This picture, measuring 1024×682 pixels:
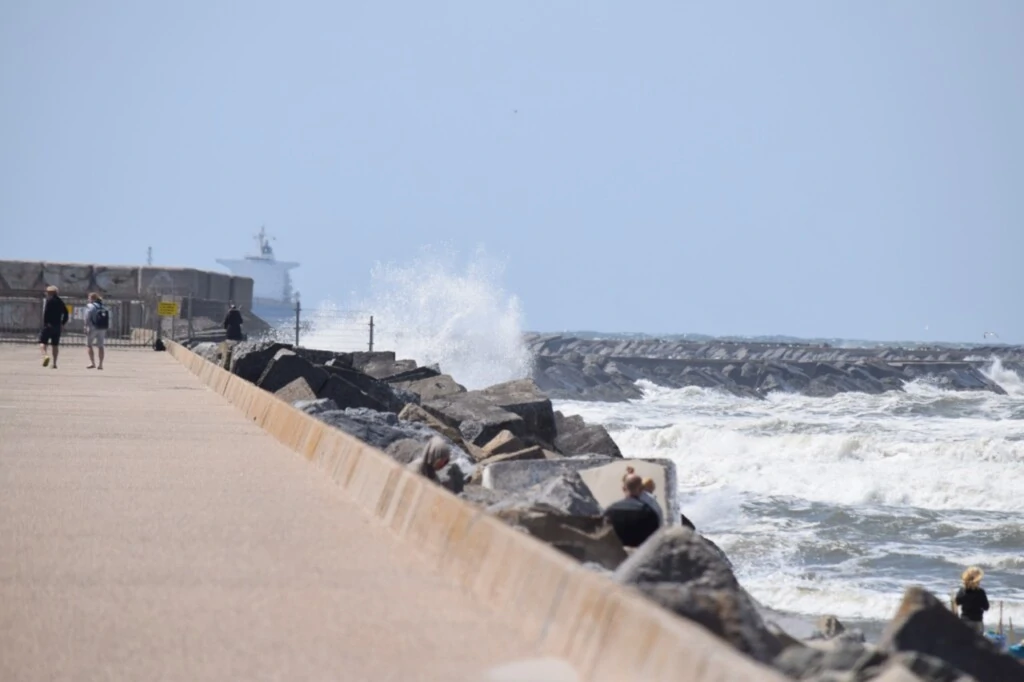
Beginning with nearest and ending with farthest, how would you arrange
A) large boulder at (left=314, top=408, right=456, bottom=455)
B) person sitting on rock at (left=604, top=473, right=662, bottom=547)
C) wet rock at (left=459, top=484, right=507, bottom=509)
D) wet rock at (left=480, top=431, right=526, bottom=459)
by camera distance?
person sitting on rock at (left=604, top=473, right=662, bottom=547), wet rock at (left=459, top=484, right=507, bottom=509), large boulder at (left=314, top=408, right=456, bottom=455), wet rock at (left=480, top=431, right=526, bottom=459)

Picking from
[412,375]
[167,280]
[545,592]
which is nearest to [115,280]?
[167,280]

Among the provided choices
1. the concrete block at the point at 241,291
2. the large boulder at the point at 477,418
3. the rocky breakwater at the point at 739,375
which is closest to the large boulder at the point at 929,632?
the large boulder at the point at 477,418

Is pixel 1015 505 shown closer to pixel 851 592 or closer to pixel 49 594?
pixel 851 592

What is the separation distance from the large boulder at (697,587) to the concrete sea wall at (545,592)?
0.21 metres

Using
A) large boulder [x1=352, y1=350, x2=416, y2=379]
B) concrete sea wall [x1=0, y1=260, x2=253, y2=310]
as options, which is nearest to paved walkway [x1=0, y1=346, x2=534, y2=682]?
large boulder [x1=352, y1=350, x2=416, y2=379]

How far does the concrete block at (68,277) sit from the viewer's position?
59312 mm

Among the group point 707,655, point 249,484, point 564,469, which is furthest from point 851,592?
point 707,655

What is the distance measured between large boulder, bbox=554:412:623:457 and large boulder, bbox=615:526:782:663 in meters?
14.1

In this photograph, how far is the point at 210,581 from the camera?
773 cm

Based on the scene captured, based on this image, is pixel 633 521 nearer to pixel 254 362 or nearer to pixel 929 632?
pixel 929 632

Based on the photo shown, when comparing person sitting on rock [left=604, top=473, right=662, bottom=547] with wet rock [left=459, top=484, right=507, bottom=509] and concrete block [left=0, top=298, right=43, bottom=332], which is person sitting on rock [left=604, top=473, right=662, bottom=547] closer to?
wet rock [left=459, top=484, right=507, bottom=509]

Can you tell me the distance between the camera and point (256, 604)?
7129 mm

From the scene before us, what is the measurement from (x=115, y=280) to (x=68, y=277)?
6.09 feet

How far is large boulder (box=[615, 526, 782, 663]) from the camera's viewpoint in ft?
18.7
